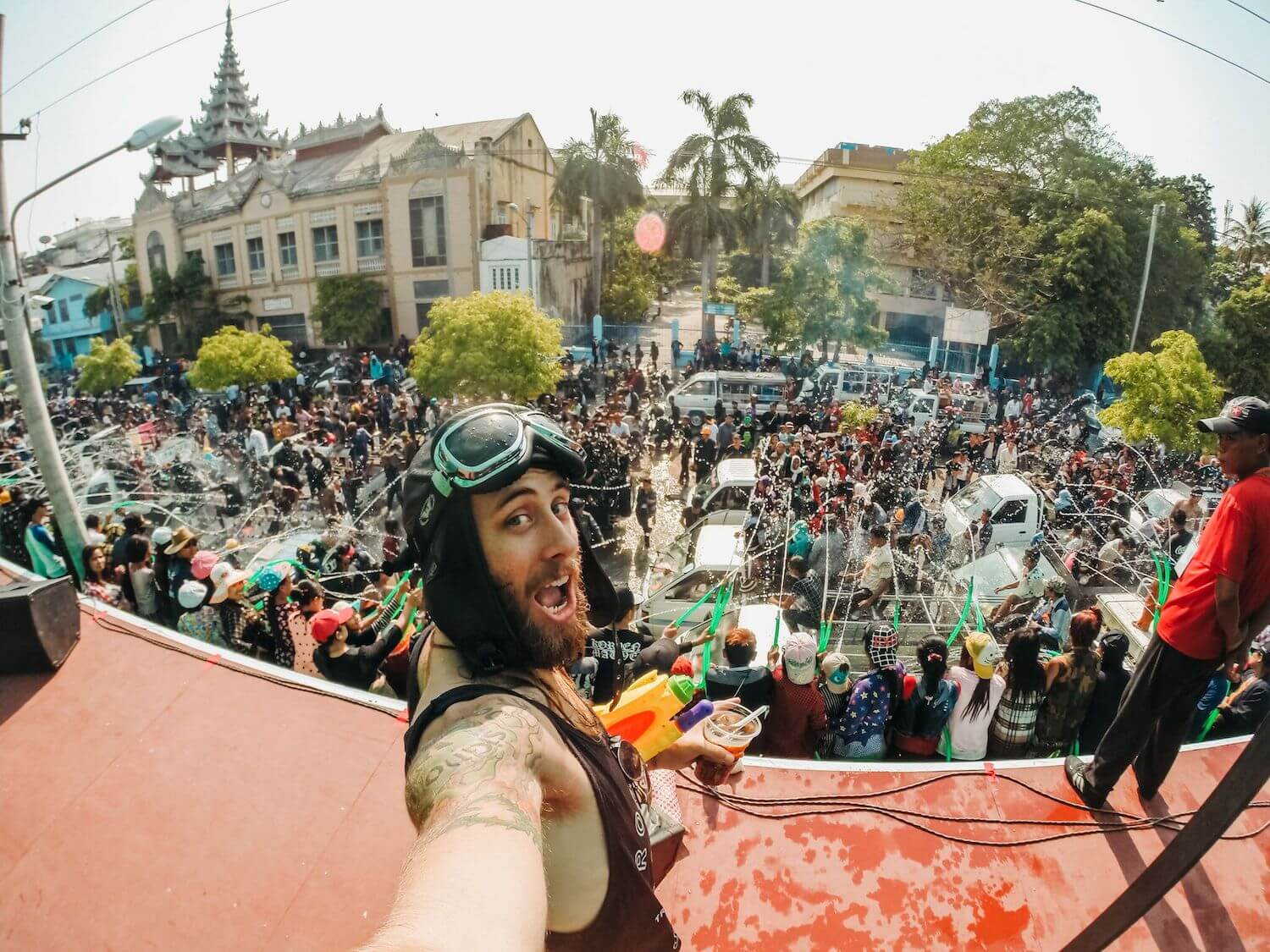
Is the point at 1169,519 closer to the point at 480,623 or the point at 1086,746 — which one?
the point at 1086,746

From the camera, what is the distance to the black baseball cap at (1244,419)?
2.51m

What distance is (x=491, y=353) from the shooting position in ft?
60.4

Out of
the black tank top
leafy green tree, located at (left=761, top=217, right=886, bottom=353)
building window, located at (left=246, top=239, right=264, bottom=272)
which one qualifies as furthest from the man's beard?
building window, located at (left=246, top=239, right=264, bottom=272)

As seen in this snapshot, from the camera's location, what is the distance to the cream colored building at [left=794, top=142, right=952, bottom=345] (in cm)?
3141

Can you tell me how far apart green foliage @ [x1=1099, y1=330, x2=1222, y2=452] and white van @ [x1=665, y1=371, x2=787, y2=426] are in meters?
7.80

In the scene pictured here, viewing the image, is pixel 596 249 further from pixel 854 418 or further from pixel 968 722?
pixel 968 722

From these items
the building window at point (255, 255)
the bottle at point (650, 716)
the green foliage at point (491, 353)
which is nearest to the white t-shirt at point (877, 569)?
the bottle at point (650, 716)

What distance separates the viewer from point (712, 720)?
2467 millimetres

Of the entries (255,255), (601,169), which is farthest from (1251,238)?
(255,255)

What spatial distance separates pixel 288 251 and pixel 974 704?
37.3 meters

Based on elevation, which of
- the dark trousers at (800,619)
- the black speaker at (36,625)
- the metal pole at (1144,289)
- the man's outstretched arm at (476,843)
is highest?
the metal pole at (1144,289)

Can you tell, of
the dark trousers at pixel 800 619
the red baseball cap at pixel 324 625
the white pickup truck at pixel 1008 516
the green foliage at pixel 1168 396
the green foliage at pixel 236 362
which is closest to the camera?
the red baseball cap at pixel 324 625

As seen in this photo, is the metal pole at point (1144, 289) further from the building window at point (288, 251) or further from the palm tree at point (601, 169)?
the building window at point (288, 251)

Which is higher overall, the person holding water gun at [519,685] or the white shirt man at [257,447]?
the person holding water gun at [519,685]
